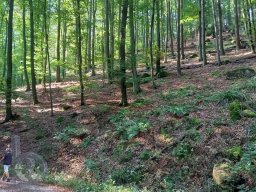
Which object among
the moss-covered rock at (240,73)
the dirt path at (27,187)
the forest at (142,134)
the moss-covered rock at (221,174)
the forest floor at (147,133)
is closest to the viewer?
the moss-covered rock at (221,174)

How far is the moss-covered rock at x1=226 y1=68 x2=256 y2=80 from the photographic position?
2003 cm

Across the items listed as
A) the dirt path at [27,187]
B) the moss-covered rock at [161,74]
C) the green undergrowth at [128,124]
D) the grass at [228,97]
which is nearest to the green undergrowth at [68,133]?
the green undergrowth at [128,124]

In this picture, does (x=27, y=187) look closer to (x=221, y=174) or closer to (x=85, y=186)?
(x=85, y=186)

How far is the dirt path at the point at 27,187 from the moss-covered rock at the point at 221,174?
5057 millimetres

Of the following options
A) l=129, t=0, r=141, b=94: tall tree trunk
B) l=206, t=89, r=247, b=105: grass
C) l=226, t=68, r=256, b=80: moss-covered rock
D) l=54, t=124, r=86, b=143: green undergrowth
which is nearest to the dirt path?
l=54, t=124, r=86, b=143: green undergrowth

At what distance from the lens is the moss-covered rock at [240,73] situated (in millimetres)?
20033

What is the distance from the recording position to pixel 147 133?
1564 centimetres

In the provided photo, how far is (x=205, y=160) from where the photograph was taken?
40.1 feet

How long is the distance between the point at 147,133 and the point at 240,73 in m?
8.43

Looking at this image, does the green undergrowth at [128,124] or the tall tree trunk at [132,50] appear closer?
the green undergrowth at [128,124]

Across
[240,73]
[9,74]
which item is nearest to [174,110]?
[240,73]

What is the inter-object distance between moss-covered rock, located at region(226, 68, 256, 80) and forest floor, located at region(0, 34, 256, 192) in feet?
1.93

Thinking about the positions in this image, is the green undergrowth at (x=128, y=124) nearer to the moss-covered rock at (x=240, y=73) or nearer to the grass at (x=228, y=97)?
the grass at (x=228, y=97)

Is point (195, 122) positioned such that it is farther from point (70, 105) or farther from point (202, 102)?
point (70, 105)
